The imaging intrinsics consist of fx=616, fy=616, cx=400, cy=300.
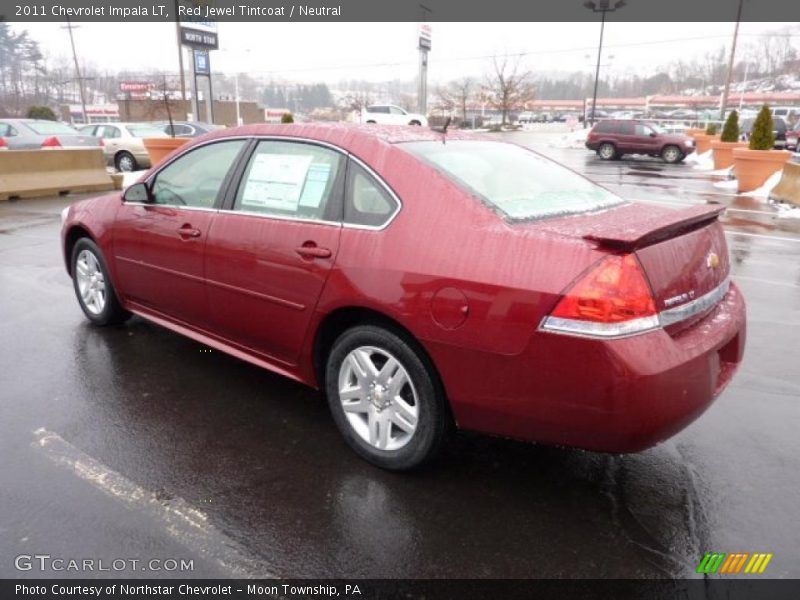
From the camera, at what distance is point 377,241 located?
112 inches

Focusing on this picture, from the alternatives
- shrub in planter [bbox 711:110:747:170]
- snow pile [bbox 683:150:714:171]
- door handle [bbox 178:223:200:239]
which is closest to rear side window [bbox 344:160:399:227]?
door handle [bbox 178:223:200:239]

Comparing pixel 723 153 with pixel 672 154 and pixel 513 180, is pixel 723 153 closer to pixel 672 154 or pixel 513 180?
pixel 672 154

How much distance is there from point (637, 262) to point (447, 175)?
3.22 feet

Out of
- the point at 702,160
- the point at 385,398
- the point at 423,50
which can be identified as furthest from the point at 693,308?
the point at 423,50

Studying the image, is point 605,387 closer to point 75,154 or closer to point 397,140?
point 397,140

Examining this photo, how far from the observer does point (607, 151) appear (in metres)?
25.6

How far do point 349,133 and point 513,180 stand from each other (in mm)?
897

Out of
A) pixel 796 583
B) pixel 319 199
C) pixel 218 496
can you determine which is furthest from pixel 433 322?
pixel 796 583

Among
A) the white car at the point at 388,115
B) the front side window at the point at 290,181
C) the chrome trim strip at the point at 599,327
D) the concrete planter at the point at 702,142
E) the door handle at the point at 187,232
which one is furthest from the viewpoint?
the white car at the point at 388,115

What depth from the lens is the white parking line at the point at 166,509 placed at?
95.1 inches

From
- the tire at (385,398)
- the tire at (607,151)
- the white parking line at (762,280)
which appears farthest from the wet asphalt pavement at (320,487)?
the tire at (607,151)

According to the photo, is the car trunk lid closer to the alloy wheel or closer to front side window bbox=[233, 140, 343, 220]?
the alloy wheel

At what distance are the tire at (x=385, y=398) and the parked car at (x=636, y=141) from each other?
2453 centimetres

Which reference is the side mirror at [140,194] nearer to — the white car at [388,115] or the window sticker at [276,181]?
the window sticker at [276,181]
